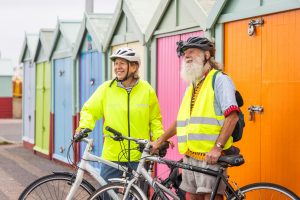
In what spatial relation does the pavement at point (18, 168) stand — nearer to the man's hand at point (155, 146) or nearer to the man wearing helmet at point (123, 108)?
the man wearing helmet at point (123, 108)

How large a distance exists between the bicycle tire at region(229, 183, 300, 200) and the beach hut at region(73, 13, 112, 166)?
5.53 metres

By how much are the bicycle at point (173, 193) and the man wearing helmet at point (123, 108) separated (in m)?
0.35

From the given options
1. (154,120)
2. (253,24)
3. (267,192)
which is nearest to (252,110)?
(253,24)

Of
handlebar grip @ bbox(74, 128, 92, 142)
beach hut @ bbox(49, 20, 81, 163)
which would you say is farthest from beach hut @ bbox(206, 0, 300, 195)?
beach hut @ bbox(49, 20, 81, 163)

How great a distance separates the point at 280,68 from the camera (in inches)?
223

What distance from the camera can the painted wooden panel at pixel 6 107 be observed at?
3159cm

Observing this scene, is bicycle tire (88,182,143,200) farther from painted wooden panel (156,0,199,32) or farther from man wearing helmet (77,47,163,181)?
painted wooden panel (156,0,199,32)

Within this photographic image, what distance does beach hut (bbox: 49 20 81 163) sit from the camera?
38.8 ft

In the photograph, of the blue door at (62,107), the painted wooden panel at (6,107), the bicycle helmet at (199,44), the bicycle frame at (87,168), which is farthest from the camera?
the painted wooden panel at (6,107)

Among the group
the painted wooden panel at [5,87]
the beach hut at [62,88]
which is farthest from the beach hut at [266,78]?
the painted wooden panel at [5,87]

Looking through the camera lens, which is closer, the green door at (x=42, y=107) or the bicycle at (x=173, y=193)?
the bicycle at (x=173, y=193)

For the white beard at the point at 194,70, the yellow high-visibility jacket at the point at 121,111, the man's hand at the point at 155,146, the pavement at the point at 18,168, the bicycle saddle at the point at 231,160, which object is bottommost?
the pavement at the point at 18,168

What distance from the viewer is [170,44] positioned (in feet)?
25.8

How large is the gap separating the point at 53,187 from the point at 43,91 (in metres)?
8.81
